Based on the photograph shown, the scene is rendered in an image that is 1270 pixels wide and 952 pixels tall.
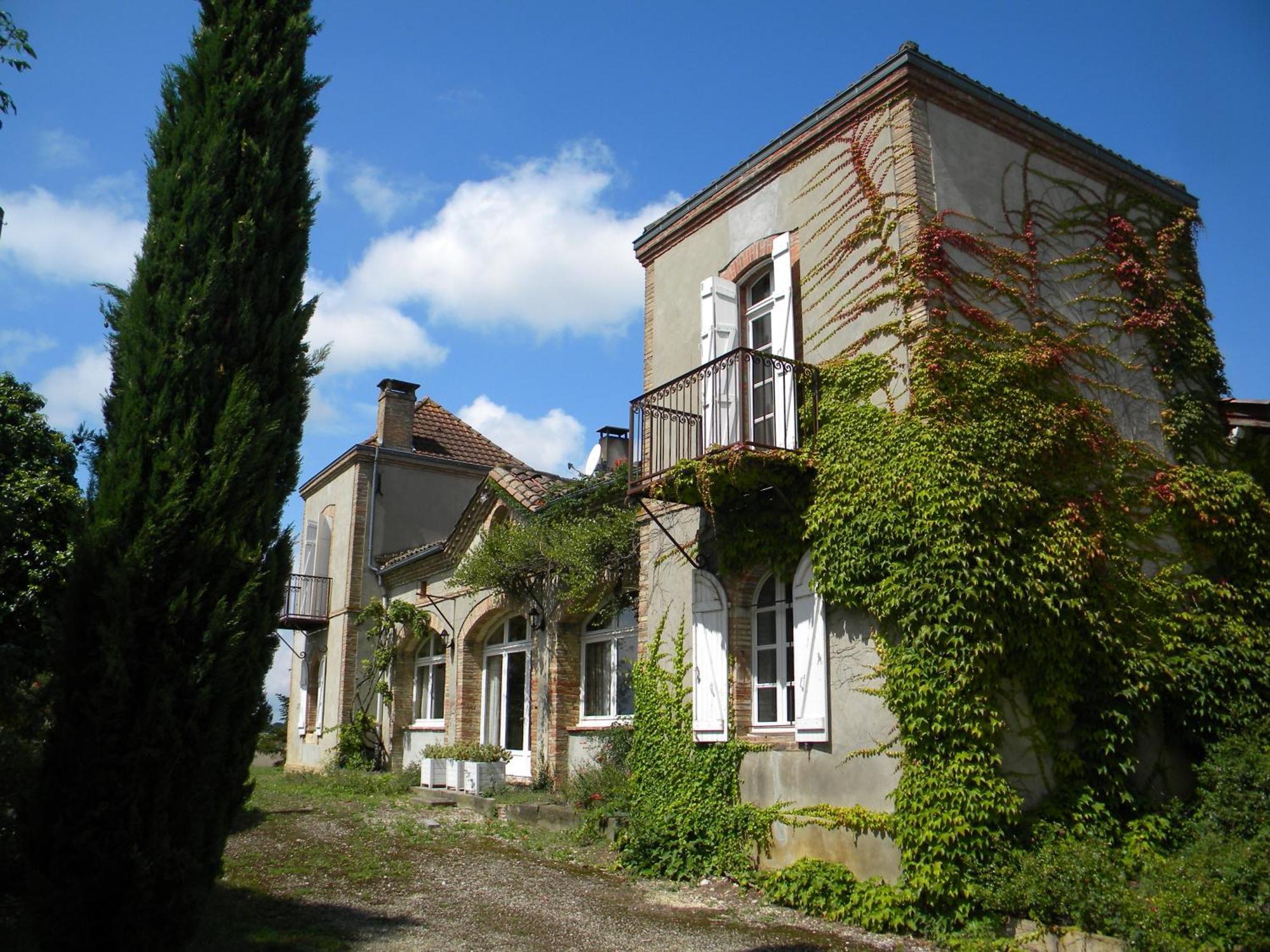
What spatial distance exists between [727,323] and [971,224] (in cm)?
271

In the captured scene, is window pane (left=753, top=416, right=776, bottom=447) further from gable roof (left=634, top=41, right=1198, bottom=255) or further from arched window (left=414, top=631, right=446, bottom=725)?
arched window (left=414, top=631, right=446, bottom=725)

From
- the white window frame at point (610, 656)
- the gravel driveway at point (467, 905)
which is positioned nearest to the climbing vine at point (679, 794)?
the gravel driveway at point (467, 905)

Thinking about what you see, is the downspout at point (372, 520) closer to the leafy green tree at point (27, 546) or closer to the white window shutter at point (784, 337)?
the leafy green tree at point (27, 546)

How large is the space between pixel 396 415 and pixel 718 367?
13.2 metres

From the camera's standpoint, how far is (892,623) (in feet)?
28.5

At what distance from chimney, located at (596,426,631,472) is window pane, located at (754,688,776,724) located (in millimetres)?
6244

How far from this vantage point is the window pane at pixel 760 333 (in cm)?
1120

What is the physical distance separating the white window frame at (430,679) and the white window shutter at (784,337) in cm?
1014

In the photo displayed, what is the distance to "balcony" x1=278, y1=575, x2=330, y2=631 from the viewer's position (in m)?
22.1

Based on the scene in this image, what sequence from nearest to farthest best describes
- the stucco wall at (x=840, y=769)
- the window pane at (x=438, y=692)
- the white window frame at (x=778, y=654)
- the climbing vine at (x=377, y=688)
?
the stucco wall at (x=840, y=769) < the white window frame at (x=778, y=654) < the window pane at (x=438, y=692) < the climbing vine at (x=377, y=688)

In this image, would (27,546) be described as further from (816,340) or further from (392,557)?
(392,557)

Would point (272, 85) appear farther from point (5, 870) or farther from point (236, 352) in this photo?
point (5, 870)

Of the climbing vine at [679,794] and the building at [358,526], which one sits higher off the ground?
the building at [358,526]

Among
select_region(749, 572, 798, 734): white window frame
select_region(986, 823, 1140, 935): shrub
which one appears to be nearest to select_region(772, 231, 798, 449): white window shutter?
select_region(749, 572, 798, 734): white window frame
